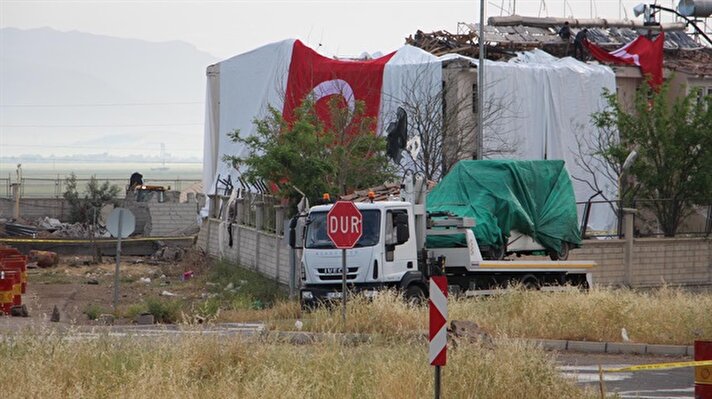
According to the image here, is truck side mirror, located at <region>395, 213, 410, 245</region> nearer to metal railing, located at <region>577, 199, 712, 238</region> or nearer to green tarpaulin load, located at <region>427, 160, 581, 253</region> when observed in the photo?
green tarpaulin load, located at <region>427, 160, 581, 253</region>

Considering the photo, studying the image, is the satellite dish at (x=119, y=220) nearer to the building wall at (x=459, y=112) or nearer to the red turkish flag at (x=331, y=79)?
the building wall at (x=459, y=112)

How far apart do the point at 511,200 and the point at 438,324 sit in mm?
16526

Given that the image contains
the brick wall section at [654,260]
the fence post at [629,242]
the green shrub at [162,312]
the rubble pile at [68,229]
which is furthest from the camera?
the rubble pile at [68,229]

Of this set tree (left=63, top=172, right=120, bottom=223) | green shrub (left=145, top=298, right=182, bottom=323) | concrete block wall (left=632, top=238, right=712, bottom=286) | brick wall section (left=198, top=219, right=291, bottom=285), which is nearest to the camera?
green shrub (left=145, top=298, right=182, bottom=323)

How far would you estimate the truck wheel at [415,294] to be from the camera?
81.0 ft

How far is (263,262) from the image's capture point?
122 feet

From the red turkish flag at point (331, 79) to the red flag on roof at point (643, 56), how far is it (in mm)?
10129

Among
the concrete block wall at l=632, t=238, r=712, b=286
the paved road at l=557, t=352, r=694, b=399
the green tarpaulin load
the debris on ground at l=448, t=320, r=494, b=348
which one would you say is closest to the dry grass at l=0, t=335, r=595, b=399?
the debris on ground at l=448, t=320, r=494, b=348

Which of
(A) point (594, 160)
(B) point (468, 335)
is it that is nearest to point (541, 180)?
(B) point (468, 335)

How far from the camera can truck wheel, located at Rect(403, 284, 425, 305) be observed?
2470cm

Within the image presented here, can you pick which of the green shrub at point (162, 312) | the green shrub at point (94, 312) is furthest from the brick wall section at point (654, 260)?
the green shrub at point (94, 312)

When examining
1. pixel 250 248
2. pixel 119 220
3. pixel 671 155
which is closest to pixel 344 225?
pixel 119 220

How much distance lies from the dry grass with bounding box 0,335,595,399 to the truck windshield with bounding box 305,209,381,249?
32.7ft

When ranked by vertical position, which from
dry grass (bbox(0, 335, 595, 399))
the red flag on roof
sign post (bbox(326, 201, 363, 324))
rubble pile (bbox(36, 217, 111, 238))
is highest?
the red flag on roof
